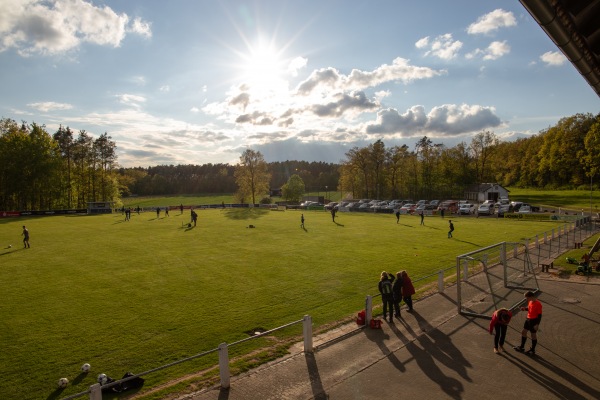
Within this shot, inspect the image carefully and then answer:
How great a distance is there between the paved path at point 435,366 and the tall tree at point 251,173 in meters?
78.4

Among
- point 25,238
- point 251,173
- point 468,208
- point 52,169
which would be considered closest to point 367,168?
point 251,173

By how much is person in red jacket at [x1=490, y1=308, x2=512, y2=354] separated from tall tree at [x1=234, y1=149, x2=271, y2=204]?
266 feet

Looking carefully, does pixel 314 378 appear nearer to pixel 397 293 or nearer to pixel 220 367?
pixel 220 367

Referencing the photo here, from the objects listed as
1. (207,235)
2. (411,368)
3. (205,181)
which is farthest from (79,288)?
(205,181)

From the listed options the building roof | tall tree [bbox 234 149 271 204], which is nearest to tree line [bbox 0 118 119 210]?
tall tree [bbox 234 149 271 204]

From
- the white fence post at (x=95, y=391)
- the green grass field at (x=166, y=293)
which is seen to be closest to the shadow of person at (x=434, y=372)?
the green grass field at (x=166, y=293)

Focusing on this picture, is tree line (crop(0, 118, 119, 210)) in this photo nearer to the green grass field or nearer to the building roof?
the green grass field

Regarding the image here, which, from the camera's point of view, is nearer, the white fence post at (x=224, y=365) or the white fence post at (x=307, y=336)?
the white fence post at (x=224, y=365)

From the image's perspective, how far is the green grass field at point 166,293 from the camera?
31.4ft

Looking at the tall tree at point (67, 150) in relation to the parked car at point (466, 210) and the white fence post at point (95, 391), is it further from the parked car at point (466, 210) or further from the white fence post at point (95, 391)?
the white fence post at point (95, 391)

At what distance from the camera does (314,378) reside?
8.34 m

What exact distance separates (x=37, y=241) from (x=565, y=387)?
35.3 m

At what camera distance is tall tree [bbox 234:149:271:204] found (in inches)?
3469

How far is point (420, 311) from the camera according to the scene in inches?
508
